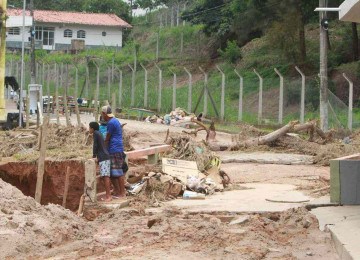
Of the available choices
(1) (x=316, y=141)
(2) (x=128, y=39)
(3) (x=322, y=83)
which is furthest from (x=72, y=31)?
(1) (x=316, y=141)

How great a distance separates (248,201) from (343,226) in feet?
12.4

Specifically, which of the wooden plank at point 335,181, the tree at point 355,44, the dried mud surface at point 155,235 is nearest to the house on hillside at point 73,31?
the tree at point 355,44

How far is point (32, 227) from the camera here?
12.7 meters

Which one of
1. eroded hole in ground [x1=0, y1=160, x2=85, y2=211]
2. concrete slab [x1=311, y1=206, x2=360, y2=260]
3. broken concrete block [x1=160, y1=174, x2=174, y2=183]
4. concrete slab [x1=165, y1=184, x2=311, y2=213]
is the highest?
broken concrete block [x1=160, y1=174, x2=174, y2=183]

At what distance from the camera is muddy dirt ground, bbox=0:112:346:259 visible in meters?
11.4

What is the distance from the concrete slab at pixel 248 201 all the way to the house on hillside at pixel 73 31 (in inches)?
2455

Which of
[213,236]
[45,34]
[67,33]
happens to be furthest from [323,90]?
[45,34]

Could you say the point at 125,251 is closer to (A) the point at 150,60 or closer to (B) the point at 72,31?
(A) the point at 150,60

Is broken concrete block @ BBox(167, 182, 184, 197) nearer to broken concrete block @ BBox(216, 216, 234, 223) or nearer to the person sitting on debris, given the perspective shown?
the person sitting on debris

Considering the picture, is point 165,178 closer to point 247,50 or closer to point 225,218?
point 225,218

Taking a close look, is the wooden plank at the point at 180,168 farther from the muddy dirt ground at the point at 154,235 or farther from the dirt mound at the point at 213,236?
the dirt mound at the point at 213,236

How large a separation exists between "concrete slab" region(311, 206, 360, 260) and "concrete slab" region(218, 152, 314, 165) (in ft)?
26.7

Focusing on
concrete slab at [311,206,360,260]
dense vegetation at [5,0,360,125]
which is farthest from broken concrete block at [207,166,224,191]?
dense vegetation at [5,0,360,125]

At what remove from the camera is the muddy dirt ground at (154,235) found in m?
11.4
